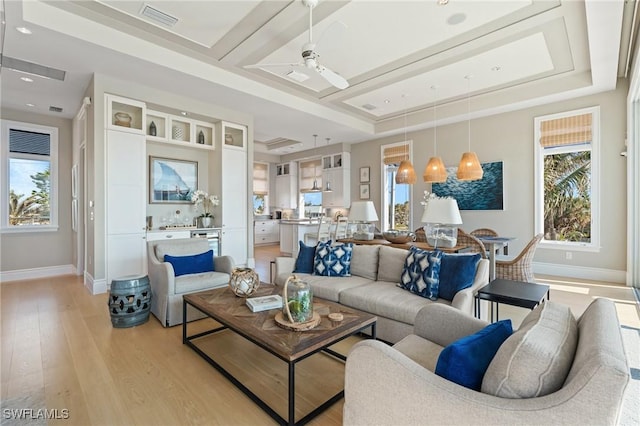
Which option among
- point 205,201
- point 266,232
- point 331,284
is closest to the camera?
point 331,284

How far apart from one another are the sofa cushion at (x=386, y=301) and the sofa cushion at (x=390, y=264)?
12cm

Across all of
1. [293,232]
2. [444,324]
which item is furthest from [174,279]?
[293,232]

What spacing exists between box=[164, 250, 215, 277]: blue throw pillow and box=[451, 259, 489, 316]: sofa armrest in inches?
110

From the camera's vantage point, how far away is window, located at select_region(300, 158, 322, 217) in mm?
9625

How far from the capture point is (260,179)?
34.1ft

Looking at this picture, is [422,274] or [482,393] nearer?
[482,393]

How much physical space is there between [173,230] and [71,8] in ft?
9.95

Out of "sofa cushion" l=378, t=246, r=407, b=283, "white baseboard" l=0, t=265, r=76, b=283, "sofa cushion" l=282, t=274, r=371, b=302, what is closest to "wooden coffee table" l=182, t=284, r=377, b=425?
"sofa cushion" l=282, t=274, r=371, b=302

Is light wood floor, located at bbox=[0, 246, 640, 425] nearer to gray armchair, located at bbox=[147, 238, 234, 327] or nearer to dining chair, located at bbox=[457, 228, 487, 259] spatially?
gray armchair, located at bbox=[147, 238, 234, 327]

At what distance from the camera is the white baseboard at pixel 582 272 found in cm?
479

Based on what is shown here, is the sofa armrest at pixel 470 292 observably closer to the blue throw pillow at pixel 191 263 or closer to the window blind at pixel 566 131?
the blue throw pillow at pixel 191 263

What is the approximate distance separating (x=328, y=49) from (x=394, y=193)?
4.50m

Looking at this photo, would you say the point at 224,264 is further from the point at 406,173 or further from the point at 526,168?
the point at 526,168

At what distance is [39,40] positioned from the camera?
328 cm
